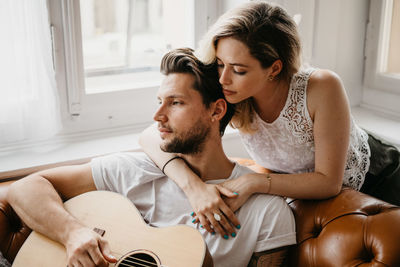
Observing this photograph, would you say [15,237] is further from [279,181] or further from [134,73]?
[134,73]

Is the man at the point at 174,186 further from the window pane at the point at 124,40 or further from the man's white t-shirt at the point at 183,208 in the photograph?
the window pane at the point at 124,40

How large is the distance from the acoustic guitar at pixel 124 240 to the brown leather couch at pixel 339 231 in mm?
135

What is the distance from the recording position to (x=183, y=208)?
4.60 ft

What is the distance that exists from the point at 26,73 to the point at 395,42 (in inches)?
73.3

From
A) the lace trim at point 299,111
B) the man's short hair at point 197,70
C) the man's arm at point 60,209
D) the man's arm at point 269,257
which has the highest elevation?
the man's short hair at point 197,70

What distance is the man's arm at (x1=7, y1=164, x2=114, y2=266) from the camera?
119 cm

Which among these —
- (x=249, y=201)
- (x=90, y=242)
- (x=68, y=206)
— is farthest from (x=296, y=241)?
(x=68, y=206)

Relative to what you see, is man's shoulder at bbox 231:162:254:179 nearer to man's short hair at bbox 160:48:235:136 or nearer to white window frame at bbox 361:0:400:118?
man's short hair at bbox 160:48:235:136

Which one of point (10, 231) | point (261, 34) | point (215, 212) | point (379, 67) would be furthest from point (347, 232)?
point (379, 67)

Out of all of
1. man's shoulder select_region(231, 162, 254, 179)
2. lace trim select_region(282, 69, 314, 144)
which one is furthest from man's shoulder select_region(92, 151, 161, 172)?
lace trim select_region(282, 69, 314, 144)

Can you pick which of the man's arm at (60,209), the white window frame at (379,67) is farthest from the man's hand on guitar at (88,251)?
the white window frame at (379,67)

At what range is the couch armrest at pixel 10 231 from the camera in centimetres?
136

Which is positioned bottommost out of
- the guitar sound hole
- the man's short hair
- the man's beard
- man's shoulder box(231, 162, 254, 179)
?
the guitar sound hole

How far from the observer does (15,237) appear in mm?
1379
